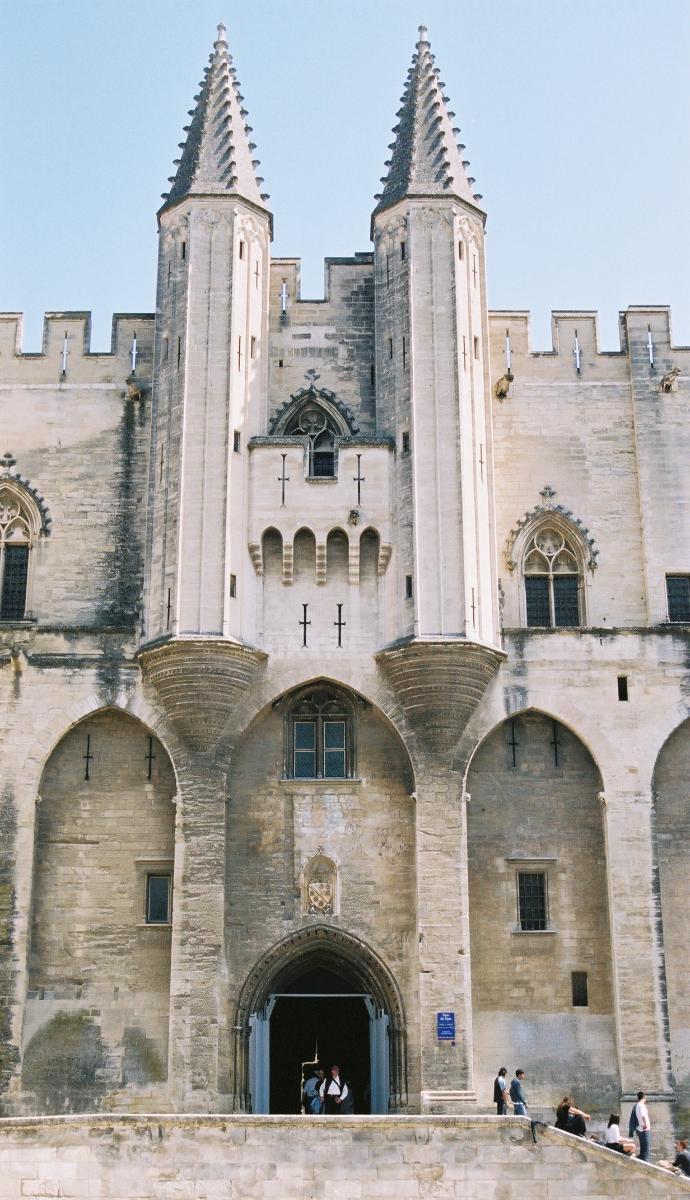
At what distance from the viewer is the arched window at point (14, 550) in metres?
28.9

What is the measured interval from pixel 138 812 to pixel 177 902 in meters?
2.29

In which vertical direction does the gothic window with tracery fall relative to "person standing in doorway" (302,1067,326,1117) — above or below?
above

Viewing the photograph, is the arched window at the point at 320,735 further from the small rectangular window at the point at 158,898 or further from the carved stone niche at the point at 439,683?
the small rectangular window at the point at 158,898

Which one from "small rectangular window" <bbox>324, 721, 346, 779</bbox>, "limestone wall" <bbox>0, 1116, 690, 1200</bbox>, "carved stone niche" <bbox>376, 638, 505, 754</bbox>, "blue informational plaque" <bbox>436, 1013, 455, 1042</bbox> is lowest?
"limestone wall" <bbox>0, 1116, 690, 1200</bbox>

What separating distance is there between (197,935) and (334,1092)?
3.29 metres

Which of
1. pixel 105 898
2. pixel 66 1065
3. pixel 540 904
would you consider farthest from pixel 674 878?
pixel 66 1065

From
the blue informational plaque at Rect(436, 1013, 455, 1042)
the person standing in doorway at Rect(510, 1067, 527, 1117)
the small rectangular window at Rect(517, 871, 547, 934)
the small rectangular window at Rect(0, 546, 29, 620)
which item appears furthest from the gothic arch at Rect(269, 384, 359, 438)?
the person standing in doorway at Rect(510, 1067, 527, 1117)

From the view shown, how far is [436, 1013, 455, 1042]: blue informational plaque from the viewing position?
24.8 metres

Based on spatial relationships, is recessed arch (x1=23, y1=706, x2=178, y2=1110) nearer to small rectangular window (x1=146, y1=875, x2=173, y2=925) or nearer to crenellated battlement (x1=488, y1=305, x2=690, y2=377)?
small rectangular window (x1=146, y1=875, x2=173, y2=925)

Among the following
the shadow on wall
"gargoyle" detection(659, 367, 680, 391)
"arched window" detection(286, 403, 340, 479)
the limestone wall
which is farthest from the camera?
"gargoyle" detection(659, 367, 680, 391)

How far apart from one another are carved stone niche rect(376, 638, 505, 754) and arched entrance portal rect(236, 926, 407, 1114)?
3780 millimetres

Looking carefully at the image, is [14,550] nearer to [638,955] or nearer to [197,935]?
[197,935]

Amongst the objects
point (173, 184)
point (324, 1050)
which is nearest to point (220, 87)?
point (173, 184)

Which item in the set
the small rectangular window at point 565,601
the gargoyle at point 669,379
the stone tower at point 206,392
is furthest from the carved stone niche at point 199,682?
the gargoyle at point 669,379
